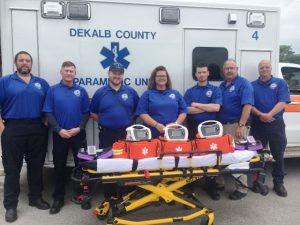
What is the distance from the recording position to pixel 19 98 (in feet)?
12.7

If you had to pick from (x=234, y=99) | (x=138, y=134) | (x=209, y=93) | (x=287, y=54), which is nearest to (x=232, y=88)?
(x=234, y=99)

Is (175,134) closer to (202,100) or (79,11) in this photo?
(202,100)

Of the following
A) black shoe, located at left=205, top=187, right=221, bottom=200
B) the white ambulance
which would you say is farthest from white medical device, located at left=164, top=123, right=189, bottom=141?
black shoe, located at left=205, top=187, right=221, bottom=200

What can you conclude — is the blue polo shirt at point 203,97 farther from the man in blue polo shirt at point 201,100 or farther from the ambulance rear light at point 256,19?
the ambulance rear light at point 256,19

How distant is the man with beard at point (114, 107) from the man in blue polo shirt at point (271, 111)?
1.69 m

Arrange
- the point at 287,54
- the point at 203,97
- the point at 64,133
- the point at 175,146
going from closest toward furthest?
1. the point at 175,146
2. the point at 64,133
3. the point at 203,97
4. the point at 287,54

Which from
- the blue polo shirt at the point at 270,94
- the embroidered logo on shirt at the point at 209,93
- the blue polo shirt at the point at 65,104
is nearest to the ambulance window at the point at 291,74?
the blue polo shirt at the point at 270,94

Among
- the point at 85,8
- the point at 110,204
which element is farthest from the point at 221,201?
the point at 85,8

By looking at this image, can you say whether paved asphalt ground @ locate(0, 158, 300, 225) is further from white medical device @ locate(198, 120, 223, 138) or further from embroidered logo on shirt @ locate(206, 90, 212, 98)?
embroidered logo on shirt @ locate(206, 90, 212, 98)

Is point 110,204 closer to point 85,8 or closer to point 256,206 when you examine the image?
point 256,206

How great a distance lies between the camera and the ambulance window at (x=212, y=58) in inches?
183

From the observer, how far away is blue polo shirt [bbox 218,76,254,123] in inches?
174

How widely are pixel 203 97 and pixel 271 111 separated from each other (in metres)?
0.94

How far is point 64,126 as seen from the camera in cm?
410
